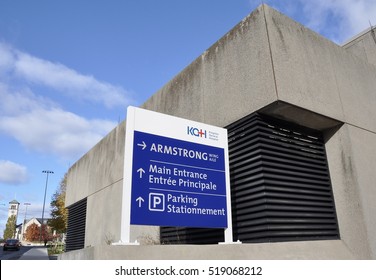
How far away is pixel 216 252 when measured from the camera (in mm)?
4789

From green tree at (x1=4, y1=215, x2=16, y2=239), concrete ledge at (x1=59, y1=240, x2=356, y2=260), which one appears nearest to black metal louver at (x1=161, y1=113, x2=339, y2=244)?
concrete ledge at (x1=59, y1=240, x2=356, y2=260)

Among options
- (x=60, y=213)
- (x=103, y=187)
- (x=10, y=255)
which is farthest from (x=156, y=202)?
(x=60, y=213)

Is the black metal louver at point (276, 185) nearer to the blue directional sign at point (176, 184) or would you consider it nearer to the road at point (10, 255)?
the blue directional sign at point (176, 184)

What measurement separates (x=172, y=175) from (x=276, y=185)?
2.05 metres

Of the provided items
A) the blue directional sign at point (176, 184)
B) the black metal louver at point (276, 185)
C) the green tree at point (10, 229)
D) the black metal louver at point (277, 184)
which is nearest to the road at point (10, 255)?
the black metal louver at point (276, 185)

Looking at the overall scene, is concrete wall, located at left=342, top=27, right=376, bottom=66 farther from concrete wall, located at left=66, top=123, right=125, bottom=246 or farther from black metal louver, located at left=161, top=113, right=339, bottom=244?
concrete wall, located at left=66, top=123, right=125, bottom=246

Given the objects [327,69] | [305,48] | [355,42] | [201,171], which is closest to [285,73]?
[305,48]

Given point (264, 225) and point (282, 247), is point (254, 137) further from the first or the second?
point (282, 247)

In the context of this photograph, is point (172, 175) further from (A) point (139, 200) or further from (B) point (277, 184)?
(B) point (277, 184)

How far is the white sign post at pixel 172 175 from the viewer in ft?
15.8

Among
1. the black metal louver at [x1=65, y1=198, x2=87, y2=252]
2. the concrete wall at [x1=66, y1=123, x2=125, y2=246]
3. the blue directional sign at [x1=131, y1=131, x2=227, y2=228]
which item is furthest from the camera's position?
the black metal louver at [x1=65, y1=198, x2=87, y2=252]

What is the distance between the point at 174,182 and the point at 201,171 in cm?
59

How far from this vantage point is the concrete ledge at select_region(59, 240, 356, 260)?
13.8 feet

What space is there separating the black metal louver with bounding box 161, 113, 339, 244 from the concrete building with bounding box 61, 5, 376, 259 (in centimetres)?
2
